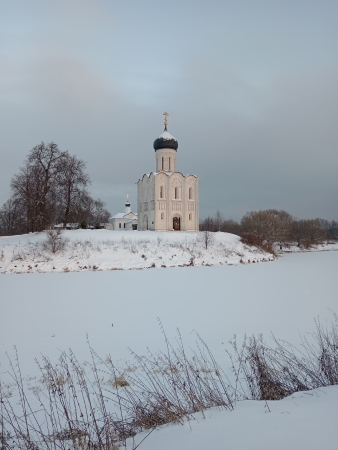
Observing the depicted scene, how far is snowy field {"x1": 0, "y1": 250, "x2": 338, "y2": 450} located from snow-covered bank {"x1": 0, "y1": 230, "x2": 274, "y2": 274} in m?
5.85

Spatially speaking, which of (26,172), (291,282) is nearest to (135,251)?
(291,282)

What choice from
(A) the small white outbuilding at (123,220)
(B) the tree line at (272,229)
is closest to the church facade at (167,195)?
(B) the tree line at (272,229)

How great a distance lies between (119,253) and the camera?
981 inches

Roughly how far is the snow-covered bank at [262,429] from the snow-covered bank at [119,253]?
63.9ft

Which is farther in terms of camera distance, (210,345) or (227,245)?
(227,245)

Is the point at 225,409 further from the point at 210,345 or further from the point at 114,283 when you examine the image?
the point at 114,283

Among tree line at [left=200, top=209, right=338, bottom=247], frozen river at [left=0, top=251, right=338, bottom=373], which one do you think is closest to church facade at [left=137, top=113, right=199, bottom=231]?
tree line at [left=200, top=209, right=338, bottom=247]

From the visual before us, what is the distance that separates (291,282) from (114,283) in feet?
27.0

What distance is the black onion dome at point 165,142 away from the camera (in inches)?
1672

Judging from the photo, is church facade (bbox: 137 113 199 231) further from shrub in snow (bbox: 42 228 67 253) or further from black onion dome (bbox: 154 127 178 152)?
shrub in snow (bbox: 42 228 67 253)

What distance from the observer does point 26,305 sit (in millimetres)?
10648

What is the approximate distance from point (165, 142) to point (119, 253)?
860 inches

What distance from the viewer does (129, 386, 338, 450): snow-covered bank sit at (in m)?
2.36

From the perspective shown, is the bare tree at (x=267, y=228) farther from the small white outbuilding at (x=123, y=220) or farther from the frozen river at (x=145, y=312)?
the frozen river at (x=145, y=312)
